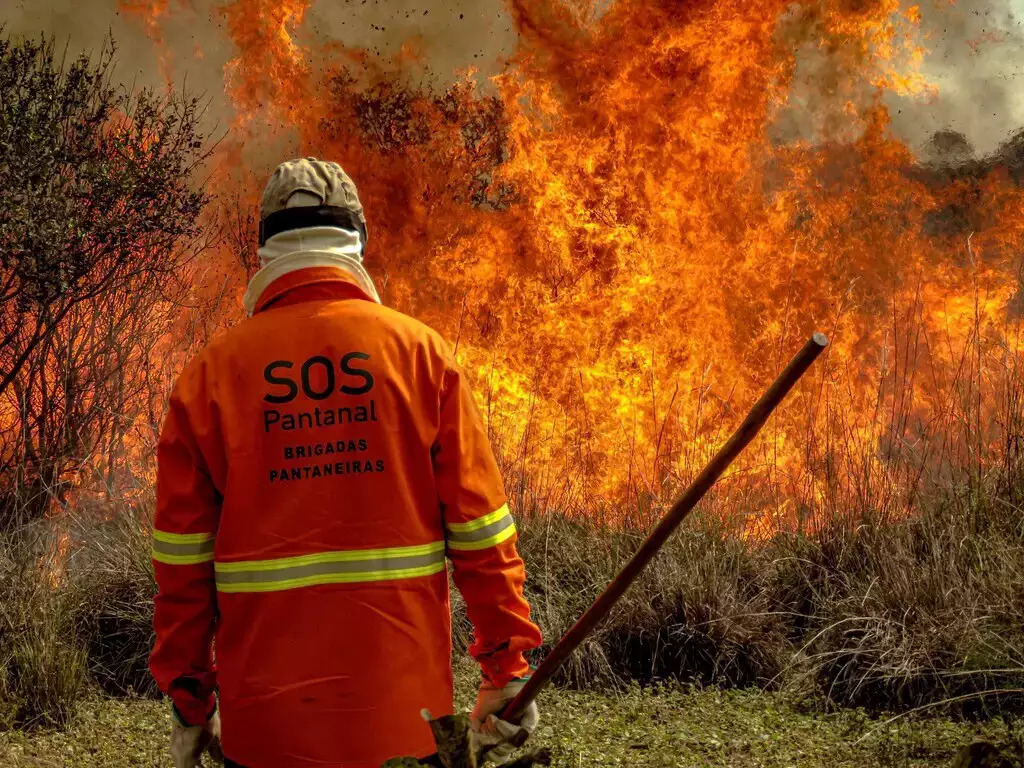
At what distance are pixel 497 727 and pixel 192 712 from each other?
3.93 ft

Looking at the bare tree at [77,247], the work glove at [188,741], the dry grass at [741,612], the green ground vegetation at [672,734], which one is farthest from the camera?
the bare tree at [77,247]

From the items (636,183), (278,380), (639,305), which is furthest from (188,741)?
(636,183)

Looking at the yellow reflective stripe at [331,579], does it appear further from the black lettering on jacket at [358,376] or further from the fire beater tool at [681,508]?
the fire beater tool at [681,508]

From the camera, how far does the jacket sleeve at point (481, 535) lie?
2.16m

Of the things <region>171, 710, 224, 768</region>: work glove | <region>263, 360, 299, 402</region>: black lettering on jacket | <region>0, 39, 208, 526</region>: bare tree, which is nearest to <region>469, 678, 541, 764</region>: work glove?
<region>171, 710, 224, 768</region>: work glove

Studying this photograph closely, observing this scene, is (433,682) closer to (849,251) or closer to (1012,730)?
(1012,730)

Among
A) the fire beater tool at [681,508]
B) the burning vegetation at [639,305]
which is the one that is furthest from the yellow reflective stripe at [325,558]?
the fire beater tool at [681,508]

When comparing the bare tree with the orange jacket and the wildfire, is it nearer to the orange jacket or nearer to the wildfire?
the wildfire

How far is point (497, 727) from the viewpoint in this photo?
136cm

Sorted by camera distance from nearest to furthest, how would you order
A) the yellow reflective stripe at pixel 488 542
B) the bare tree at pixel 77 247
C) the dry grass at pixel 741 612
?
1. the yellow reflective stripe at pixel 488 542
2. the dry grass at pixel 741 612
3. the bare tree at pixel 77 247

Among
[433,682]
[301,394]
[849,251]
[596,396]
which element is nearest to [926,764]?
[433,682]

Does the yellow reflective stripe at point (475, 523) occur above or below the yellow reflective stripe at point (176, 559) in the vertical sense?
above

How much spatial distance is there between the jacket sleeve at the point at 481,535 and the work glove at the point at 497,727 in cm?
2

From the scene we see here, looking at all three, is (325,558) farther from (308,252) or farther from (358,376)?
(308,252)
